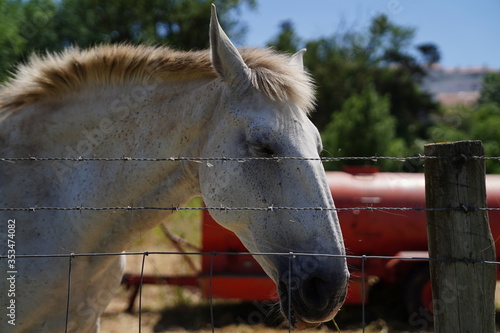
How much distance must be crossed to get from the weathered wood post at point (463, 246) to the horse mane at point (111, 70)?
863mm

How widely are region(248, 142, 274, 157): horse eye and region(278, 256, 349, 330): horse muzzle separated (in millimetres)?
492

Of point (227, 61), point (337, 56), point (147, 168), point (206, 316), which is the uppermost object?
point (337, 56)

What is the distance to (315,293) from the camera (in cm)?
201

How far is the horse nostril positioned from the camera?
1.98 metres

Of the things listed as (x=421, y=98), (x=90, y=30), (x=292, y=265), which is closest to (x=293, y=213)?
(x=292, y=265)

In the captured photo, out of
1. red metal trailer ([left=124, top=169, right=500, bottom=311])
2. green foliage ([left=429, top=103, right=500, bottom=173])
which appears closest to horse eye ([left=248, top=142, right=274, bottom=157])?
red metal trailer ([left=124, top=169, right=500, bottom=311])

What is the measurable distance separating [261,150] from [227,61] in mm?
490

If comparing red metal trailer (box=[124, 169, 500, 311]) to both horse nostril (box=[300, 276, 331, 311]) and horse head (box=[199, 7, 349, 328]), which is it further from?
horse nostril (box=[300, 276, 331, 311])

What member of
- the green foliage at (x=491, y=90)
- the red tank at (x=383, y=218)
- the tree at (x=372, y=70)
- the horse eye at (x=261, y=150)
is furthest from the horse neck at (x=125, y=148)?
the green foliage at (x=491, y=90)

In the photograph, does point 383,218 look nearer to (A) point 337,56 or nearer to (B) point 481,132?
(B) point 481,132

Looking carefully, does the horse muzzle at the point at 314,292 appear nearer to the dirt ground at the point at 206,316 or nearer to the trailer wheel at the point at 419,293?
the dirt ground at the point at 206,316

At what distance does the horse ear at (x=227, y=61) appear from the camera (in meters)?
2.28

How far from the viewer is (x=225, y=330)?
6.02 metres

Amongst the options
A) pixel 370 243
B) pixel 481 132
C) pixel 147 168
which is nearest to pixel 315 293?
pixel 147 168
